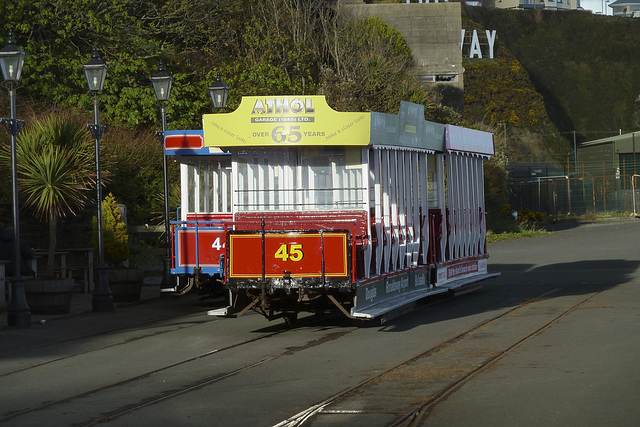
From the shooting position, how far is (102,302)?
17656 mm

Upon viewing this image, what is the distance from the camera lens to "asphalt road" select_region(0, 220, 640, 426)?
8.41m

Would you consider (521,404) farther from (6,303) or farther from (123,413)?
(6,303)

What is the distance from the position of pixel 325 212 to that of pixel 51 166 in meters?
8.07

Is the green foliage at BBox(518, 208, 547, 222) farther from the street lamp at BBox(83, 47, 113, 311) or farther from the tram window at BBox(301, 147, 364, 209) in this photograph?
the tram window at BBox(301, 147, 364, 209)

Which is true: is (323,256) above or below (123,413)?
above

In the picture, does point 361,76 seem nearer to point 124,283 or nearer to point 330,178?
point 124,283

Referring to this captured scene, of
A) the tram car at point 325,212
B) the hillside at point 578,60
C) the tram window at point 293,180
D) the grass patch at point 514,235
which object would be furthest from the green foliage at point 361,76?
the hillside at point 578,60

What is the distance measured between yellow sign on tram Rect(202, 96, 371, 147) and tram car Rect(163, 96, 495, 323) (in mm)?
15

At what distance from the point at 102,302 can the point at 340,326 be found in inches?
192

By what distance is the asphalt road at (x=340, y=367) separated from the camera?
8.41 m

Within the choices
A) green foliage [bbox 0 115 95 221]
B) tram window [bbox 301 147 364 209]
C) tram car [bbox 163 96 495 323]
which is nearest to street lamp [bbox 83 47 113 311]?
tram car [bbox 163 96 495 323]

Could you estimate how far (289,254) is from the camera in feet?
44.9

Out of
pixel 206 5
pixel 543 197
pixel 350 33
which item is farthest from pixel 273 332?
pixel 543 197

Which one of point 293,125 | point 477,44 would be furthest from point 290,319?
point 477,44
